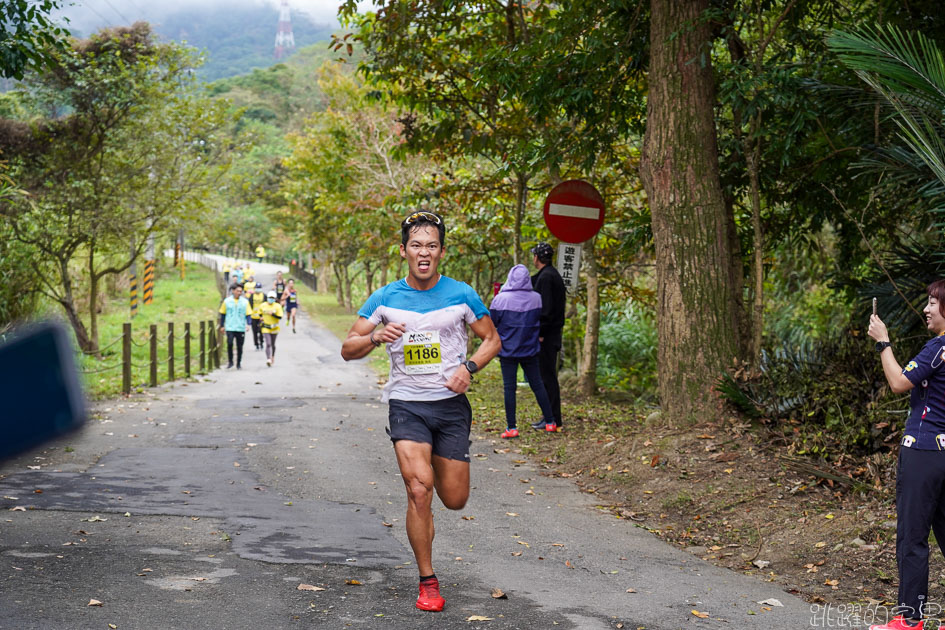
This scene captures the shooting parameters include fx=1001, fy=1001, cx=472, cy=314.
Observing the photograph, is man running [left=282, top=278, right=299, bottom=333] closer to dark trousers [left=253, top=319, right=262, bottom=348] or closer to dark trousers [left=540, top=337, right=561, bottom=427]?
dark trousers [left=253, top=319, right=262, bottom=348]

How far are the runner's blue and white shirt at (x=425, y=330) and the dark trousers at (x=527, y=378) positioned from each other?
217 inches

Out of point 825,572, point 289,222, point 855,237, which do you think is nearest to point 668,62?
point 855,237

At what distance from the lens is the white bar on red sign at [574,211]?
12156mm

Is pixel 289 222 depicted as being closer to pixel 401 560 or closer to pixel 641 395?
pixel 641 395

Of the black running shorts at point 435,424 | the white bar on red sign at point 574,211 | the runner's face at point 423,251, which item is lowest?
the black running shorts at point 435,424

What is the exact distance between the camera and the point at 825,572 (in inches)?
243

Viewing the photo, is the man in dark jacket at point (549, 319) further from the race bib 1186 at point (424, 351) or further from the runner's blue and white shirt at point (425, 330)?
the race bib 1186 at point (424, 351)

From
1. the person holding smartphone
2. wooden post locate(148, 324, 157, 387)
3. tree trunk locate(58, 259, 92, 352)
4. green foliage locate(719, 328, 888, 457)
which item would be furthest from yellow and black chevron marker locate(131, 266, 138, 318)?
the person holding smartphone

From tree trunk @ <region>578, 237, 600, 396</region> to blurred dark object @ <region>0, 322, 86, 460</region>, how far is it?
12728mm

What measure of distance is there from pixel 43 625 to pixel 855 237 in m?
9.56

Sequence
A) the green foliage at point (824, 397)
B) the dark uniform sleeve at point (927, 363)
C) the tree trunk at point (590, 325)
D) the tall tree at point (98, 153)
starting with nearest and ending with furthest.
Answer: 1. the dark uniform sleeve at point (927, 363)
2. the green foliage at point (824, 397)
3. the tree trunk at point (590, 325)
4. the tall tree at point (98, 153)

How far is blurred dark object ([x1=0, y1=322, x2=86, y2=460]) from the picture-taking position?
1.41m

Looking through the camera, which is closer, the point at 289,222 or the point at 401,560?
the point at 401,560

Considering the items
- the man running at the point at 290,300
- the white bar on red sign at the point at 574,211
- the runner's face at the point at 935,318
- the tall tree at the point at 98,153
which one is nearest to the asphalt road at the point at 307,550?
the runner's face at the point at 935,318
